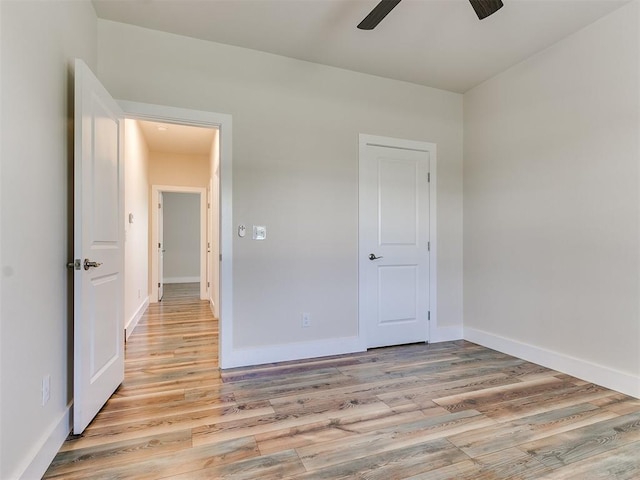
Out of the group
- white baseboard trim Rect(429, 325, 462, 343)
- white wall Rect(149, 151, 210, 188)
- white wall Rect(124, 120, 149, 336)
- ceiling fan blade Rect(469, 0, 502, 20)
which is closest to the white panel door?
white baseboard trim Rect(429, 325, 462, 343)

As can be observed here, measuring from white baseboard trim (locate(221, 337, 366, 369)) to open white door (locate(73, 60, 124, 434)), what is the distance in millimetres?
841

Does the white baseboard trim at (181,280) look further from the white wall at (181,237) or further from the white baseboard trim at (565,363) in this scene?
the white baseboard trim at (565,363)

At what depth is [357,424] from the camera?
77.4 inches

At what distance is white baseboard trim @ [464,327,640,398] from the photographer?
2358 mm

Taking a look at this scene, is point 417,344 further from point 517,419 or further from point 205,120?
point 205,120

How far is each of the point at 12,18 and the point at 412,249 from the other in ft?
10.6

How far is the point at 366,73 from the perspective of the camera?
3.31 m

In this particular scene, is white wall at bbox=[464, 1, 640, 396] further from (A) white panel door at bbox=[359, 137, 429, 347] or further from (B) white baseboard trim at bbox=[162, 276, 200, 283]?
(B) white baseboard trim at bbox=[162, 276, 200, 283]

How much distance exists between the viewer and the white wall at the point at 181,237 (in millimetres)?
→ 8820

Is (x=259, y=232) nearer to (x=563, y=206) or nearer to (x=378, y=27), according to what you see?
(x=378, y=27)

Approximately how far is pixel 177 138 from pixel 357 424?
460 centimetres

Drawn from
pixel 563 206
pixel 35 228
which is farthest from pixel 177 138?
pixel 563 206

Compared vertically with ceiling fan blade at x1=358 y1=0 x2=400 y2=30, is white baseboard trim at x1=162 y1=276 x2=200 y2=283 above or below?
below

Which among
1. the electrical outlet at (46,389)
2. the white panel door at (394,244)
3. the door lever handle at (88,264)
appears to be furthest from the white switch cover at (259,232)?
the electrical outlet at (46,389)
